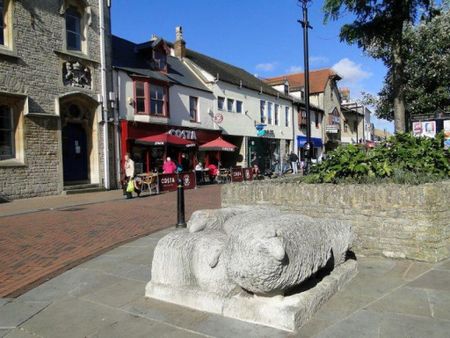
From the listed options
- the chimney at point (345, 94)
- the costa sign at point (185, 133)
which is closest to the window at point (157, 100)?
the costa sign at point (185, 133)

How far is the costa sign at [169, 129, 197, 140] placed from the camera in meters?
24.1

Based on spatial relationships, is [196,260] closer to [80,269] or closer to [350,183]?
[80,269]

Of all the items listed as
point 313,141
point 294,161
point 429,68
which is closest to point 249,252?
point 429,68

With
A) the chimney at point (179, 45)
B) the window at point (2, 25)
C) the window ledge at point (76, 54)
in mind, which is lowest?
the window ledge at point (76, 54)


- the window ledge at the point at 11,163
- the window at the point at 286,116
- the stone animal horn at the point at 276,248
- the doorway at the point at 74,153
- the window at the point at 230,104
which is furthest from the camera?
the window at the point at 286,116

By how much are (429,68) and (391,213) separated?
15264mm

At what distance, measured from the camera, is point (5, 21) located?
51.0 ft

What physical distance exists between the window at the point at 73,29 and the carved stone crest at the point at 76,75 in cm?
84

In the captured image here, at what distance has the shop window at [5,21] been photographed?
50.9ft

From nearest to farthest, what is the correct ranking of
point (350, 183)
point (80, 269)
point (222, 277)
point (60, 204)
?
point (222, 277) → point (80, 269) → point (350, 183) → point (60, 204)

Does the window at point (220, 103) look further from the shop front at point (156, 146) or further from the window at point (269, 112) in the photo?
the window at point (269, 112)

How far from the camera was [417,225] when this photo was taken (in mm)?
5031

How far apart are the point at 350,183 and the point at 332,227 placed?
5.65 ft

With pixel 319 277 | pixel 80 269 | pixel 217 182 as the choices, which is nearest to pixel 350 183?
pixel 319 277
